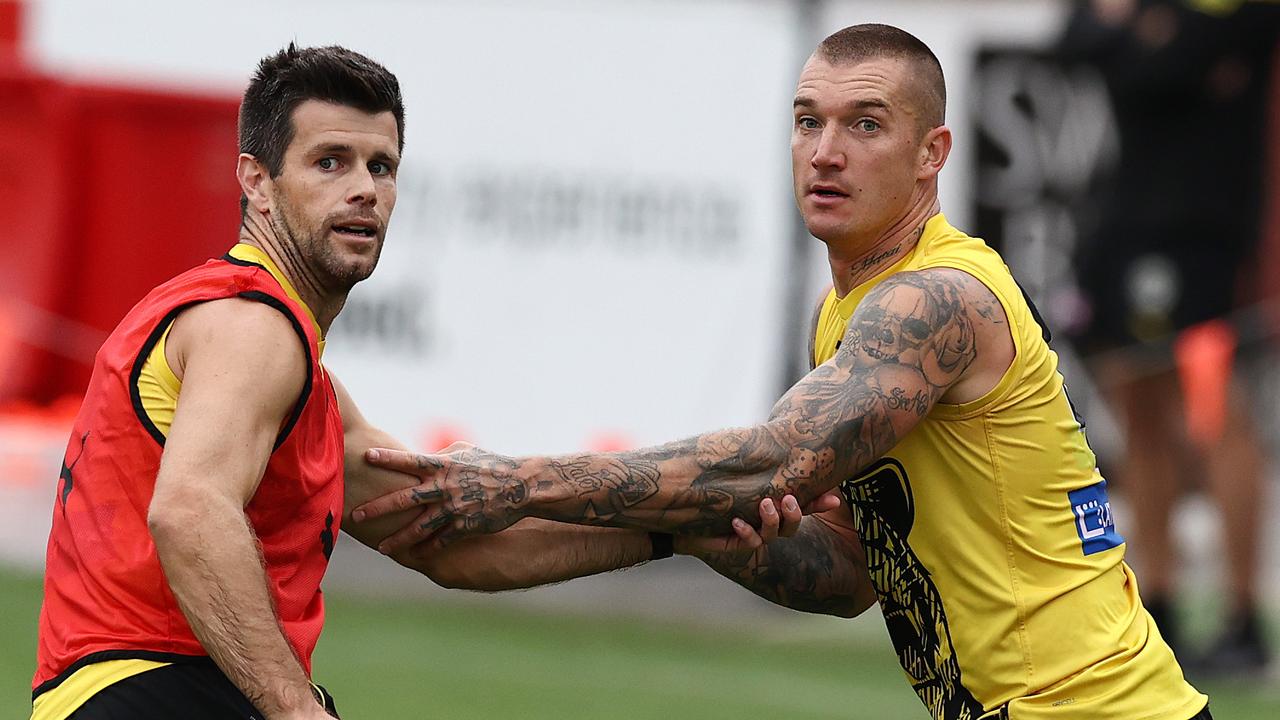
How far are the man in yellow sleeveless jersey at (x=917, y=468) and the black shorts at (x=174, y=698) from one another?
0.80 m

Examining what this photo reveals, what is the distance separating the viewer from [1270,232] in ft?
35.3

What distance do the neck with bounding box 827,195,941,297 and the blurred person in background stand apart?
4.19 meters

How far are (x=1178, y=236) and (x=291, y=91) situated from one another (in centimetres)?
552

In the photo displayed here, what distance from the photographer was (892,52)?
4.59m

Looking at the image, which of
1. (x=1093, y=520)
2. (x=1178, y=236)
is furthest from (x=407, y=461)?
(x=1178, y=236)

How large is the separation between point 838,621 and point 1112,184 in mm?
2575

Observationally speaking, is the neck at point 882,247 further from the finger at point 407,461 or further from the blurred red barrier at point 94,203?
the blurred red barrier at point 94,203

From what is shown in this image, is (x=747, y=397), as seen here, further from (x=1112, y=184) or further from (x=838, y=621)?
(x=1112, y=184)

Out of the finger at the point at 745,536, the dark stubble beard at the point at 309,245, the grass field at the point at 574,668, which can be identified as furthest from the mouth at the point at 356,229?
the grass field at the point at 574,668

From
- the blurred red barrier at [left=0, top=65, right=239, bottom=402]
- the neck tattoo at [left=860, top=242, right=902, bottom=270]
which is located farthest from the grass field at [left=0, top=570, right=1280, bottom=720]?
the neck tattoo at [left=860, top=242, right=902, bottom=270]

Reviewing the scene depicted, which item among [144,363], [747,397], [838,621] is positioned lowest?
[838,621]

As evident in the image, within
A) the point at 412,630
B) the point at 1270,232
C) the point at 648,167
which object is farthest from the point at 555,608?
the point at 1270,232

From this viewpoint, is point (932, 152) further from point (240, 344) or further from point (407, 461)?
point (240, 344)

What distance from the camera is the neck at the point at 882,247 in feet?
15.1
